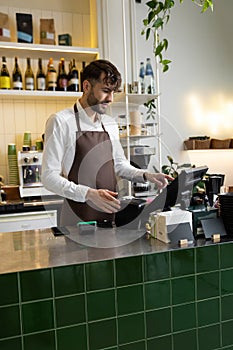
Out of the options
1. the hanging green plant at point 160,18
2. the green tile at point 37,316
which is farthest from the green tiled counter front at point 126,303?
the hanging green plant at point 160,18

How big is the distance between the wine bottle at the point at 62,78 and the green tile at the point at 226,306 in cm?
227

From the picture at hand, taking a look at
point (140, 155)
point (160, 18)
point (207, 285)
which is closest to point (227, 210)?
point (207, 285)

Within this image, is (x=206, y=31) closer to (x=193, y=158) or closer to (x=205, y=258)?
(x=193, y=158)

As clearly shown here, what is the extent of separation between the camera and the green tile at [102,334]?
3.14ft

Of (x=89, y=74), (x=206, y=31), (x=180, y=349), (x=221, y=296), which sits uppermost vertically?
(x=206, y=31)

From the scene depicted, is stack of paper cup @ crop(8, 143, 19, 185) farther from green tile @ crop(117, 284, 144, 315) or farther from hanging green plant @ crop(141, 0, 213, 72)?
green tile @ crop(117, 284, 144, 315)

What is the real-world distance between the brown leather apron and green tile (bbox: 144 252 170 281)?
0.54m

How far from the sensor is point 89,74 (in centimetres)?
152

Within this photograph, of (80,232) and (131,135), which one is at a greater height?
(131,135)

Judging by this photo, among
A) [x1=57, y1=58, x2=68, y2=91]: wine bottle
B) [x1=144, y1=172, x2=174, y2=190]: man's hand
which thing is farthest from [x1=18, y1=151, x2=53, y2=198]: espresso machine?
[x1=144, y1=172, x2=174, y2=190]: man's hand

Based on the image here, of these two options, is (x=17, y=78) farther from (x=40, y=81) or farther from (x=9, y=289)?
(x=9, y=289)

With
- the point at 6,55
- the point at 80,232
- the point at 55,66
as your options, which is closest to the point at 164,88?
the point at 55,66

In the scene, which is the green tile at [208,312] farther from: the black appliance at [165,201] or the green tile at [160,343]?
the black appliance at [165,201]

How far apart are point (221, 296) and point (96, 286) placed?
0.43 meters
